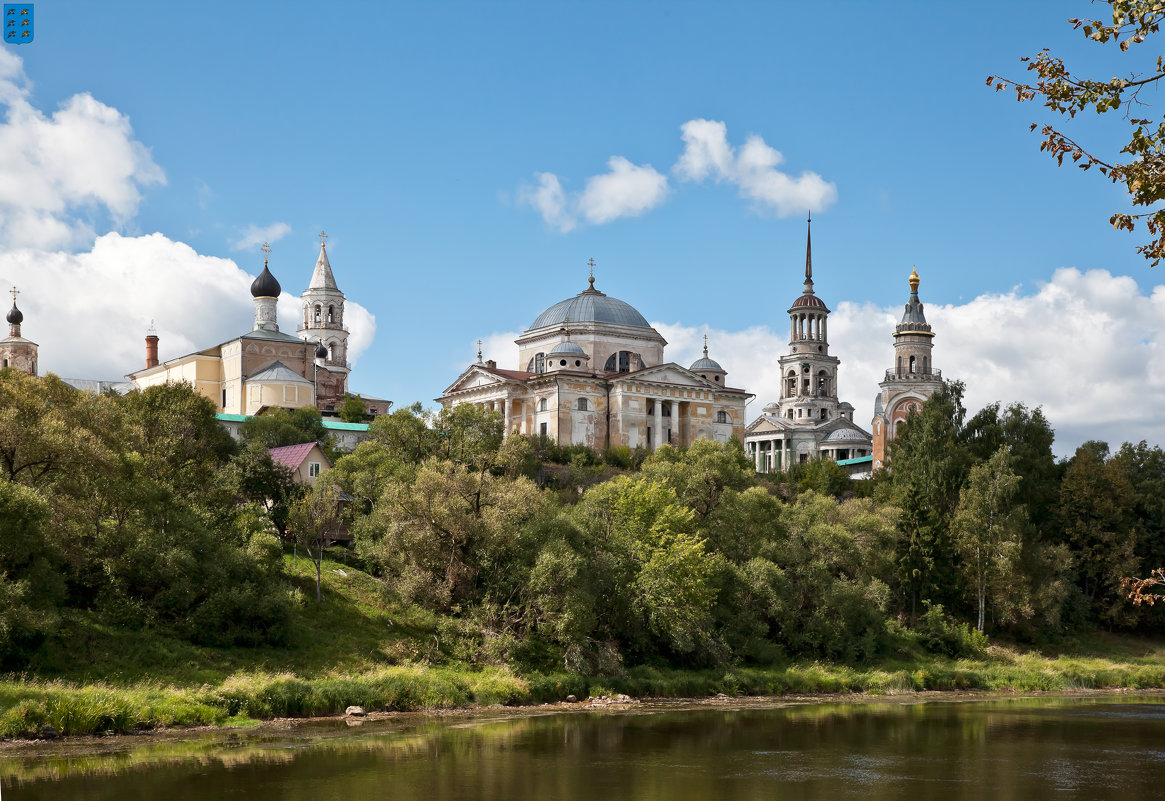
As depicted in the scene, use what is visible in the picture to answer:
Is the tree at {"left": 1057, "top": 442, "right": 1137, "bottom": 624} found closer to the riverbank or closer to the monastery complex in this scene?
the riverbank

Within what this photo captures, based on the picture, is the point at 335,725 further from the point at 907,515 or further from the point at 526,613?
the point at 907,515

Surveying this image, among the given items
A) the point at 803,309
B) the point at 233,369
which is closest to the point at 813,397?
the point at 803,309

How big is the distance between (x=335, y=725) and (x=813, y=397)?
281 ft

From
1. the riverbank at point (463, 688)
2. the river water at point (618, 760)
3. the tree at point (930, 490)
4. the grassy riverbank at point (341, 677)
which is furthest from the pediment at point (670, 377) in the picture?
the river water at point (618, 760)

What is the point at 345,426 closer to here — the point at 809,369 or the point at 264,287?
the point at 264,287

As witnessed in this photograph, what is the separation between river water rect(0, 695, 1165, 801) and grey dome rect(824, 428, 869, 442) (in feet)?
221

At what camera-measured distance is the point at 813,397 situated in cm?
10806

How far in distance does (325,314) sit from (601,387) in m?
32.5

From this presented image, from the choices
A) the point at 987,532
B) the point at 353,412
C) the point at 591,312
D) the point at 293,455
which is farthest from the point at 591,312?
the point at 987,532

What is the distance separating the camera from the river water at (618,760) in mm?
20172

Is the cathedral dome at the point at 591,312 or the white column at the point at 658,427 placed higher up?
the cathedral dome at the point at 591,312

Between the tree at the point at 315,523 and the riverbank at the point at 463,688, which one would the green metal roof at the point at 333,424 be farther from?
the riverbank at the point at 463,688

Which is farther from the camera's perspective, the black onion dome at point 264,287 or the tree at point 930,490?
the black onion dome at point 264,287

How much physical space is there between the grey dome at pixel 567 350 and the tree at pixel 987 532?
30.2 m
